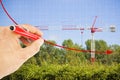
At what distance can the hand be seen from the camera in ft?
2.92

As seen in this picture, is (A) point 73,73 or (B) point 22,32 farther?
(A) point 73,73

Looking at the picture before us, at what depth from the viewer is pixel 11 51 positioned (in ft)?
2.99

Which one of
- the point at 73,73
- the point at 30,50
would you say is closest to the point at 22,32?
the point at 30,50

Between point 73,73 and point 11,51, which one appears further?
point 73,73

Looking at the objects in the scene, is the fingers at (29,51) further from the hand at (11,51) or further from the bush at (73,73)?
the bush at (73,73)

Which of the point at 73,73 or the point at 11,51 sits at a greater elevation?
the point at 11,51

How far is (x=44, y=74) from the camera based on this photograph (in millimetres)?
6621

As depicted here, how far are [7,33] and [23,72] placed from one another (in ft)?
20.8

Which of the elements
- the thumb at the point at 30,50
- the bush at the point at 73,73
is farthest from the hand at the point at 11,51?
the bush at the point at 73,73

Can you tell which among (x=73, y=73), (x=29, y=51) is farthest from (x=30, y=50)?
(x=73, y=73)

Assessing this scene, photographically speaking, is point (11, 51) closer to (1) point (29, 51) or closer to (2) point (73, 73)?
(1) point (29, 51)

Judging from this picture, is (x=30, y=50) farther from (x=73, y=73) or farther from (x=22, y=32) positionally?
(x=73, y=73)

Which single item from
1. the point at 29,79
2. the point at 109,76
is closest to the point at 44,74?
the point at 29,79

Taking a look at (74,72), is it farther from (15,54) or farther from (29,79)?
(15,54)
